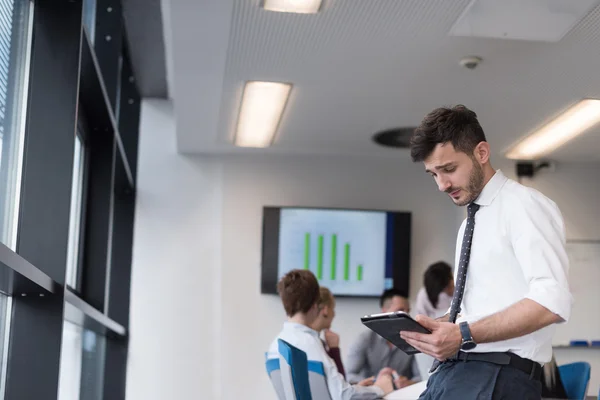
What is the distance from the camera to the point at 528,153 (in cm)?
646

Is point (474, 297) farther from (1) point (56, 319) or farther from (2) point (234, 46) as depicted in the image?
(2) point (234, 46)

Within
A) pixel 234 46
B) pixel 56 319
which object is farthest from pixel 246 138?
pixel 56 319

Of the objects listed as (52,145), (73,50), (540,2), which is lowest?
(52,145)

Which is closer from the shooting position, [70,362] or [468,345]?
[468,345]

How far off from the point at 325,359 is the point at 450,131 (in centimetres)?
174

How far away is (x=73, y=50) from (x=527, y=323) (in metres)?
2.05

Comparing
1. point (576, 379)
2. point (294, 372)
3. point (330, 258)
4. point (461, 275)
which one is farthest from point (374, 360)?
point (461, 275)

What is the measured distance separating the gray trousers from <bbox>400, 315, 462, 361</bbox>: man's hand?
0.29ft

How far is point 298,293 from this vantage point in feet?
13.0

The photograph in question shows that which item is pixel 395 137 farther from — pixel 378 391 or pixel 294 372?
pixel 294 372

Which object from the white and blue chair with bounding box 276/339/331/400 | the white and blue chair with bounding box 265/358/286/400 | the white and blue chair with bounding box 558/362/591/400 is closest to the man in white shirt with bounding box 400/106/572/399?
the white and blue chair with bounding box 276/339/331/400

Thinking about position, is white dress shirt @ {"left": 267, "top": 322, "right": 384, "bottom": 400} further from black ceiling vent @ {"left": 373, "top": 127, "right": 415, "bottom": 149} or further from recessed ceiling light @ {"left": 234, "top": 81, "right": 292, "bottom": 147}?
black ceiling vent @ {"left": 373, "top": 127, "right": 415, "bottom": 149}

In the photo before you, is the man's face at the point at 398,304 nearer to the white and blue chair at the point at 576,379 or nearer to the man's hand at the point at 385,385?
the white and blue chair at the point at 576,379

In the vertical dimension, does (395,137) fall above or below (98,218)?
above
